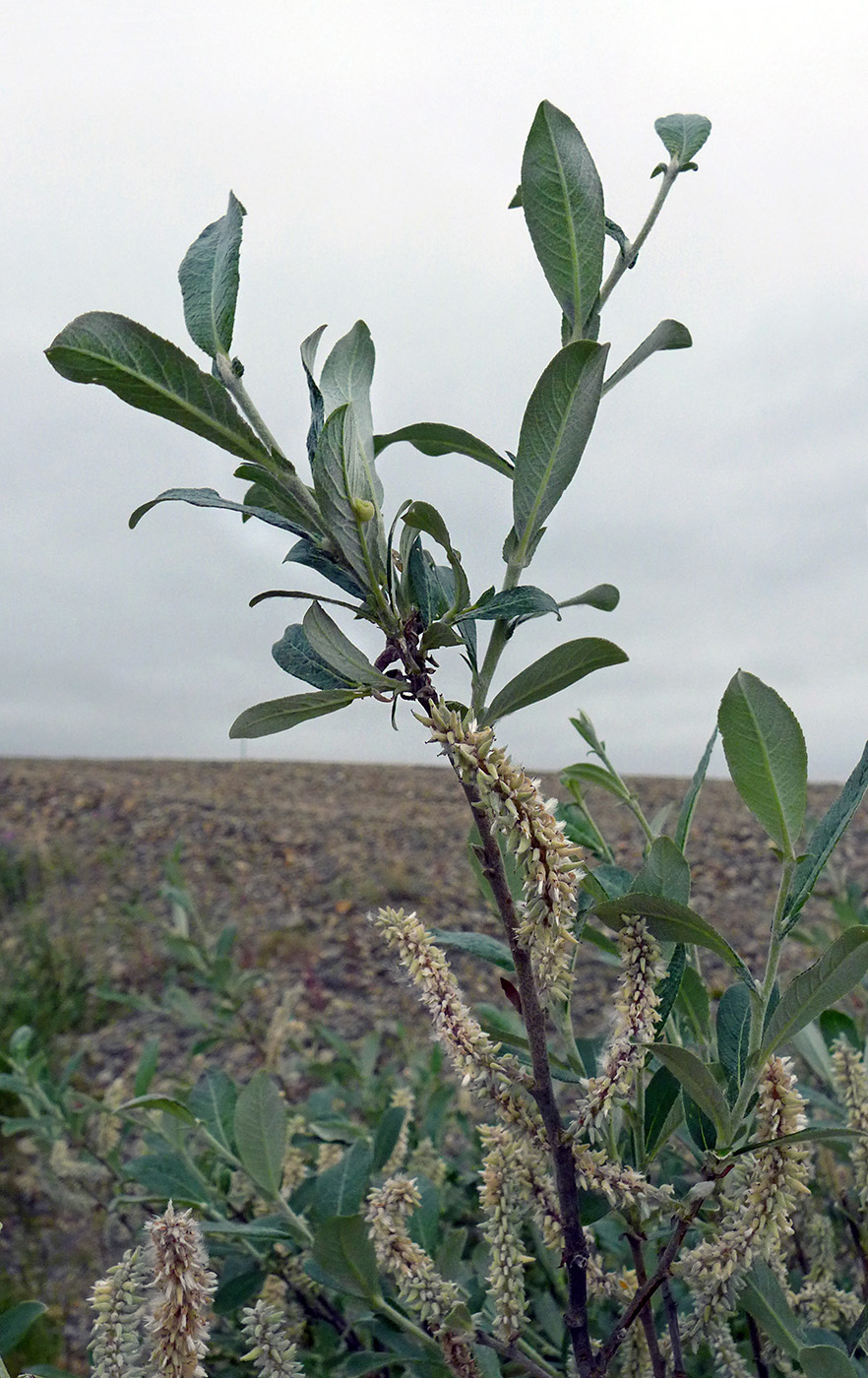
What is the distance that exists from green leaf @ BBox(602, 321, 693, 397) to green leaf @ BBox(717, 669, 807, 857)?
1.01 feet

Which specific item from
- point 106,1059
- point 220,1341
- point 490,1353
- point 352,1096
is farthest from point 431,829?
point 490,1353

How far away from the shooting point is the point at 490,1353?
39.4 inches

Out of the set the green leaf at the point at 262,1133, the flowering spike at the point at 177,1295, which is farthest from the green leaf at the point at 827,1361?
the green leaf at the point at 262,1133

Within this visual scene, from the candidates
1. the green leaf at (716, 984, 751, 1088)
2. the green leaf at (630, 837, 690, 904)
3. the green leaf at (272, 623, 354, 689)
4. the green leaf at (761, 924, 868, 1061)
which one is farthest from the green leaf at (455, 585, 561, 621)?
the green leaf at (716, 984, 751, 1088)

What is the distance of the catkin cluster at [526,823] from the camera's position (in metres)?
0.73

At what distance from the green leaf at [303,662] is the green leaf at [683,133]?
593mm

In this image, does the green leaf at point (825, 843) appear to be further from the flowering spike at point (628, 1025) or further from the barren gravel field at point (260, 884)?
the barren gravel field at point (260, 884)

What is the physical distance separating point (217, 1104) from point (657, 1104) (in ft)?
2.64

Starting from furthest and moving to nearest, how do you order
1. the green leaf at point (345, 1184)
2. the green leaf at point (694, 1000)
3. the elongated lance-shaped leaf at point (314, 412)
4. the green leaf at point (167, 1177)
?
1. the green leaf at point (167, 1177)
2. the green leaf at point (345, 1184)
3. the green leaf at point (694, 1000)
4. the elongated lance-shaped leaf at point (314, 412)

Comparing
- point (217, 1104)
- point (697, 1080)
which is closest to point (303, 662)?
point (697, 1080)

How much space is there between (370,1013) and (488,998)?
0.61 m

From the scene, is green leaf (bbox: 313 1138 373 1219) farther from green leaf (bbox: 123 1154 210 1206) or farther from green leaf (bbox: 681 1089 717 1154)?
green leaf (bbox: 681 1089 717 1154)

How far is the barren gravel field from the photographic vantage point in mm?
4367

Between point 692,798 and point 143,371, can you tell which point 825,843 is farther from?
point 143,371
